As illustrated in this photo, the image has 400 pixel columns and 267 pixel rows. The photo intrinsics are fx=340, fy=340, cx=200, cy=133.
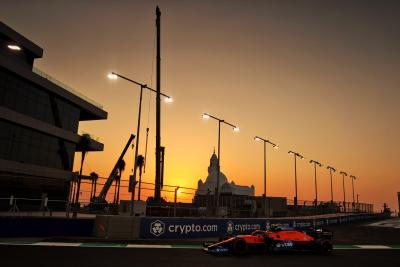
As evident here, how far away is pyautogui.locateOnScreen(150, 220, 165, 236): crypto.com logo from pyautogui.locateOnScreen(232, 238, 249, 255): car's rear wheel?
21.1ft

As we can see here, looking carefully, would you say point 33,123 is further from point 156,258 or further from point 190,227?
point 156,258

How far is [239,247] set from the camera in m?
13.9

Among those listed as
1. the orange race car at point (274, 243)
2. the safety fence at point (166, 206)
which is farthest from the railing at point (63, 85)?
the orange race car at point (274, 243)

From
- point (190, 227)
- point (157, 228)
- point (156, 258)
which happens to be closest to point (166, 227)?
point (157, 228)

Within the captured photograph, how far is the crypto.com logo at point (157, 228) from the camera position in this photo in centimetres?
1892

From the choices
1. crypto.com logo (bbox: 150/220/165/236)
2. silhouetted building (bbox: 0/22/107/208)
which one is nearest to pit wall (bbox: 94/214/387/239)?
crypto.com logo (bbox: 150/220/165/236)

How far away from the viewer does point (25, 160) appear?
163 ft

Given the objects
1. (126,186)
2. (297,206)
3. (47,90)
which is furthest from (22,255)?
(47,90)

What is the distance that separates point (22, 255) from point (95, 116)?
195 ft

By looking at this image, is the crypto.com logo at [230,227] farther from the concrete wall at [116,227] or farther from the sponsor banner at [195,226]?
the concrete wall at [116,227]

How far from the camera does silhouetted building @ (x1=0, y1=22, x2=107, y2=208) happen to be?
45.7 m

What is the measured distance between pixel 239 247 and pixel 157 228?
656cm

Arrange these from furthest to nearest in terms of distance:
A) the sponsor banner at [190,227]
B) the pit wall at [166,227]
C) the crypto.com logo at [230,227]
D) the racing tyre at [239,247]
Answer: the crypto.com logo at [230,227] → the sponsor banner at [190,227] → the pit wall at [166,227] → the racing tyre at [239,247]

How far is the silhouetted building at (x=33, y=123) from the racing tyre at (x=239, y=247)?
104ft
